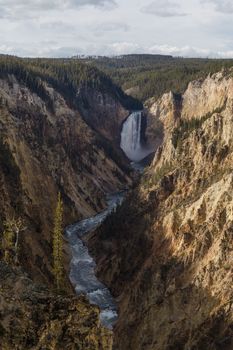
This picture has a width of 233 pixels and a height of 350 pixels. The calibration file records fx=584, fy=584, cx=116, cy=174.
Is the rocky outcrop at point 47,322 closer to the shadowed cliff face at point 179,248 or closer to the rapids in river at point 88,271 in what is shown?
the shadowed cliff face at point 179,248

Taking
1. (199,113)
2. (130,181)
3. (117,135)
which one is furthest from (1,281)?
(117,135)

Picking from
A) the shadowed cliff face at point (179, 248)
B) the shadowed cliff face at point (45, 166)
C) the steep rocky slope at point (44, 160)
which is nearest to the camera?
the shadowed cliff face at point (179, 248)

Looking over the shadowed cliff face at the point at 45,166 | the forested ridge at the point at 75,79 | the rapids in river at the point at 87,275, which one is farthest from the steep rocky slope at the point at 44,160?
the rapids in river at the point at 87,275

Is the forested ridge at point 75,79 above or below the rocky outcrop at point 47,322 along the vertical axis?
above

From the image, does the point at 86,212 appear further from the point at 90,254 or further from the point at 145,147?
the point at 145,147

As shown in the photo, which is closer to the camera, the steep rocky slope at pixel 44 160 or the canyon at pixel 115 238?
the canyon at pixel 115 238

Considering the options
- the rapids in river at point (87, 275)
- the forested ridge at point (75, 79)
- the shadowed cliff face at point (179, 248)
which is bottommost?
the rapids in river at point (87, 275)

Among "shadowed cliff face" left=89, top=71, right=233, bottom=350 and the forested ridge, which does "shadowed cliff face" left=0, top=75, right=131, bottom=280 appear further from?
the forested ridge
